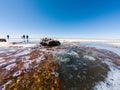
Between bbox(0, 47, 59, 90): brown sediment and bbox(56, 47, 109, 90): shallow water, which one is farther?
bbox(56, 47, 109, 90): shallow water

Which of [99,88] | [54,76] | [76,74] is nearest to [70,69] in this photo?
[76,74]

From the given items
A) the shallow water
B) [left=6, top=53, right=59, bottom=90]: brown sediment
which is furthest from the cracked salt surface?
[left=6, top=53, right=59, bottom=90]: brown sediment

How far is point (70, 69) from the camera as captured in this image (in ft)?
25.3

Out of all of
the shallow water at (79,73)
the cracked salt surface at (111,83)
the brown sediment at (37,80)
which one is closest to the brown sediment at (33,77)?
the brown sediment at (37,80)

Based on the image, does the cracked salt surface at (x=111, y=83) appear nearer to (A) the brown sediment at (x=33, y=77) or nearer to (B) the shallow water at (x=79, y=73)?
(B) the shallow water at (x=79, y=73)

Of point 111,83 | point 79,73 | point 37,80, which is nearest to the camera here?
point 37,80

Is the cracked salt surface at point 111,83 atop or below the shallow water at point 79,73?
below

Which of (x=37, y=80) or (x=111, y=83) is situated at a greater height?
(x=37, y=80)

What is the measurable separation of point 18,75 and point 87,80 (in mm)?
3784

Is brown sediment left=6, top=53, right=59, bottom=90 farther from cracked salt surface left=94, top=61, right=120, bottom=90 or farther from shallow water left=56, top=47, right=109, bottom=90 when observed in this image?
cracked salt surface left=94, top=61, right=120, bottom=90

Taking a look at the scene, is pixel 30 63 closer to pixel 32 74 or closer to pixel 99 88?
pixel 32 74

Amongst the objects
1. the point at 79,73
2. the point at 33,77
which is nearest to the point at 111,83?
the point at 79,73

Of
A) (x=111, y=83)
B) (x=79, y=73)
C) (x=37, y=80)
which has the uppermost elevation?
(x=79, y=73)

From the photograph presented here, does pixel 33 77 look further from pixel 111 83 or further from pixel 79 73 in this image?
pixel 111 83
